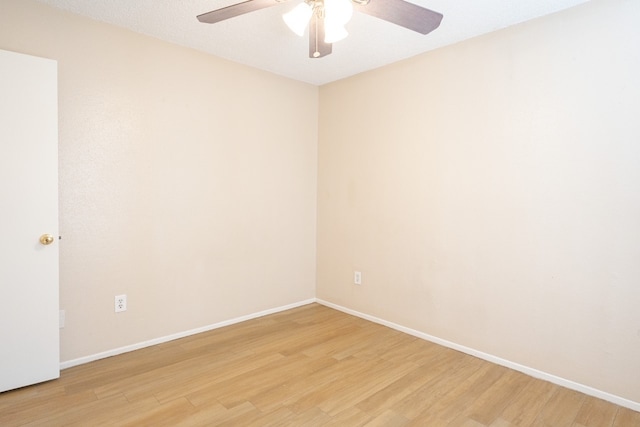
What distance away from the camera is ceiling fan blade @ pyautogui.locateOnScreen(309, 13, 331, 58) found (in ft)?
6.28

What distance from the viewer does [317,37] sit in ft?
6.47

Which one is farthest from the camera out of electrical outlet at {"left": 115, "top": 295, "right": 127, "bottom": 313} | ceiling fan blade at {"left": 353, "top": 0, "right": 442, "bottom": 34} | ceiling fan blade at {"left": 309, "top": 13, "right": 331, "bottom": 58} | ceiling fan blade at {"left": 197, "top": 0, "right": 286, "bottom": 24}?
electrical outlet at {"left": 115, "top": 295, "right": 127, "bottom": 313}

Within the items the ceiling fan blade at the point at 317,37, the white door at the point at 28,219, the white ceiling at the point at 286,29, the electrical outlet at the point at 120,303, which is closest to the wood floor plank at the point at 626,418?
the white ceiling at the point at 286,29

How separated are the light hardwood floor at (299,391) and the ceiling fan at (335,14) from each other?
2012mm

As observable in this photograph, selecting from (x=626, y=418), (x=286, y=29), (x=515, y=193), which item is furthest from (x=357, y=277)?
(x=286, y=29)

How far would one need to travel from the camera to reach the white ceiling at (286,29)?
2.24 m

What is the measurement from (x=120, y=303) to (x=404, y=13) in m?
2.63

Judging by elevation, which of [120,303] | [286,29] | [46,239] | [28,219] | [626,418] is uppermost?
[286,29]

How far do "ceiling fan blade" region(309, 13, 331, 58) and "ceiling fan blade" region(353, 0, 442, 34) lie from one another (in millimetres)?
287

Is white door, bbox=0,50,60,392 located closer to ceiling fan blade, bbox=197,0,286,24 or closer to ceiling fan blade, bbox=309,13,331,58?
ceiling fan blade, bbox=197,0,286,24

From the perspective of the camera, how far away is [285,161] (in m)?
3.65

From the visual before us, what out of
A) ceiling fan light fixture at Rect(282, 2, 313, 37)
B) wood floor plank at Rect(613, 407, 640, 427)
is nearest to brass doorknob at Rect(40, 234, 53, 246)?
ceiling fan light fixture at Rect(282, 2, 313, 37)

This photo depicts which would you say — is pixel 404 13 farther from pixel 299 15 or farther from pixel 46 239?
pixel 46 239

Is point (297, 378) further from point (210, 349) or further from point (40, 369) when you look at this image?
point (40, 369)
